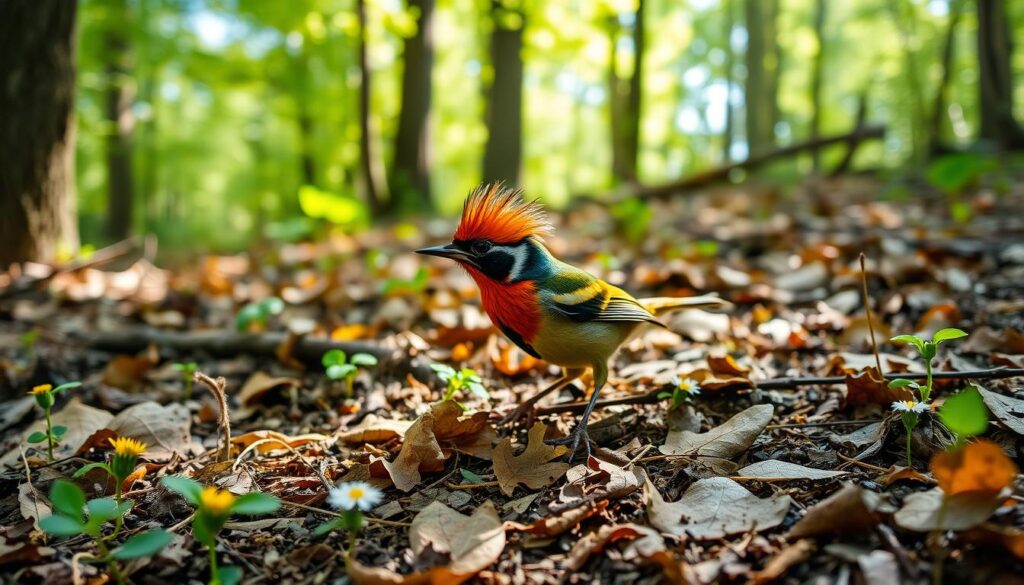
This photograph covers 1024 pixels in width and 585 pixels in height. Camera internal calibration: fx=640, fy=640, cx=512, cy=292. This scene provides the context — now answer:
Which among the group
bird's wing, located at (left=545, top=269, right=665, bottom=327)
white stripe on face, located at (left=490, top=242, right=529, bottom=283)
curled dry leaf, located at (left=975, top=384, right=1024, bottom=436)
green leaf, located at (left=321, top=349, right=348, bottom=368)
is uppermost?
white stripe on face, located at (left=490, top=242, right=529, bottom=283)

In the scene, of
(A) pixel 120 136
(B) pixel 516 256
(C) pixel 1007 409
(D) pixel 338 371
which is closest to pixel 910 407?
(C) pixel 1007 409

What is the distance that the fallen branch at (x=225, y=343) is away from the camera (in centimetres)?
372

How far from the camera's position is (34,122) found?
566 centimetres

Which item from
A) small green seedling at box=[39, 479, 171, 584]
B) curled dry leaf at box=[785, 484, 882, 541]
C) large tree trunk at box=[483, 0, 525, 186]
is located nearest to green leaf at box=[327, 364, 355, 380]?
small green seedling at box=[39, 479, 171, 584]

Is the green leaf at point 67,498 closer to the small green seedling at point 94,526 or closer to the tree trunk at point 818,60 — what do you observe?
the small green seedling at point 94,526

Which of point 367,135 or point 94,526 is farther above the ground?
point 367,135

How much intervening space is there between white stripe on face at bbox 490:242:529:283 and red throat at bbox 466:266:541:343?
5 cm

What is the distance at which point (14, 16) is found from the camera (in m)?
5.44

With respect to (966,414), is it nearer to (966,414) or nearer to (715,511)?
(966,414)

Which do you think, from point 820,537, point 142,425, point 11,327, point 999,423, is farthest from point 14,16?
point 999,423

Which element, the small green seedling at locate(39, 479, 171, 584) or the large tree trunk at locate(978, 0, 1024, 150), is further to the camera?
the large tree trunk at locate(978, 0, 1024, 150)

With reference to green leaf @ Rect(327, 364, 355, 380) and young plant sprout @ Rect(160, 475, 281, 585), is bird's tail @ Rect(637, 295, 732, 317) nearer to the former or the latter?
green leaf @ Rect(327, 364, 355, 380)

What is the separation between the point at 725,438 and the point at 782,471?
0.30m

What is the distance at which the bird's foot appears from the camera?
8.53 ft
